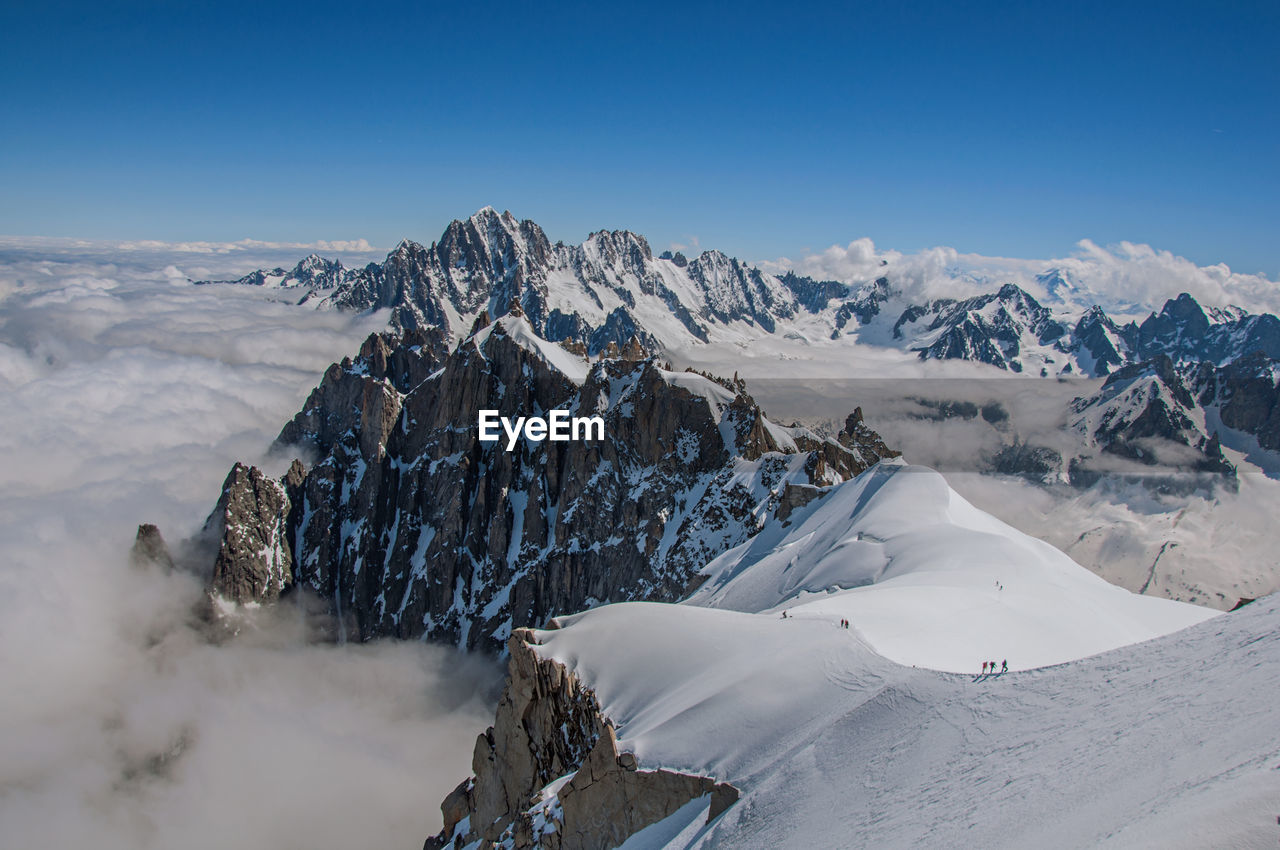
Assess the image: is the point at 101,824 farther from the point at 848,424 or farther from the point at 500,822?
the point at 848,424

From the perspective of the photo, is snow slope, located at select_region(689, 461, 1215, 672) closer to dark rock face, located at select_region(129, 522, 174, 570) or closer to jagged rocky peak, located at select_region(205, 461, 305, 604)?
jagged rocky peak, located at select_region(205, 461, 305, 604)

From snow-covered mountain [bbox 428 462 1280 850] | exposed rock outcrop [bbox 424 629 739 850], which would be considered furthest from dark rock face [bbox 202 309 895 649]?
exposed rock outcrop [bbox 424 629 739 850]

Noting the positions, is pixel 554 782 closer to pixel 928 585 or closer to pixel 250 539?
pixel 928 585

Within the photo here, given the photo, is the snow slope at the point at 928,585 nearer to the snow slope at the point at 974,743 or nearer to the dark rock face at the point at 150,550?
the snow slope at the point at 974,743

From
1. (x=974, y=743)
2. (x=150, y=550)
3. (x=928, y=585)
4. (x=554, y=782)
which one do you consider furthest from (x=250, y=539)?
(x=974, y=743)

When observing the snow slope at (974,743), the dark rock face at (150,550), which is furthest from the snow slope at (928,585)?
the dark rock face at (150,550)
